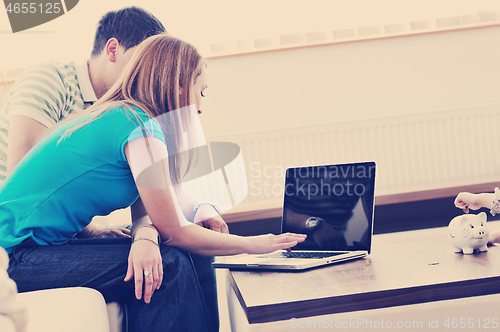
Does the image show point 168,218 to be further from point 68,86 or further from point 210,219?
point 68,86

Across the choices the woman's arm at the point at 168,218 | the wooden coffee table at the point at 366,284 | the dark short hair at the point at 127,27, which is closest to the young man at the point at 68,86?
the dark short hair at the point at 127,27

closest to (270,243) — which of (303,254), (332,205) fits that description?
(303,254)

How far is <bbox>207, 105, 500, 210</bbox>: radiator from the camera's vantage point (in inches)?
111

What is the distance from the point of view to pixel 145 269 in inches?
29.8

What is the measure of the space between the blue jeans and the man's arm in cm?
37

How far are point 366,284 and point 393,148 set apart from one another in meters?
2.33

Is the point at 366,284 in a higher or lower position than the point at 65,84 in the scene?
lower

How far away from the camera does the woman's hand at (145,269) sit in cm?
75

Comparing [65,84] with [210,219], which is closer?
[210,219]

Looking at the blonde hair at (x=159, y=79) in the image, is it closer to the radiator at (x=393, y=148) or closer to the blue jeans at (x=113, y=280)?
the blue jeans at (x=113, y=280)

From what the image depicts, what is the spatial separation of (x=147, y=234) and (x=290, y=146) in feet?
6.82

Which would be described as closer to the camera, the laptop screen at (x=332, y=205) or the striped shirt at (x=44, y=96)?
the laptop screen at (x=332, y=205)

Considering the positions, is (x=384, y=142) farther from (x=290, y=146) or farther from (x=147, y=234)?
(x=147, y=234)

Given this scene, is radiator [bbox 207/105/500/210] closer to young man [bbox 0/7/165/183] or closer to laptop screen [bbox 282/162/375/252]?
young man [bbox 0/7/165/183]
